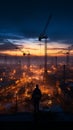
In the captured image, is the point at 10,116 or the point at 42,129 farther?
the point at 10,116

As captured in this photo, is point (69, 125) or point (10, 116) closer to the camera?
point (69, 125)

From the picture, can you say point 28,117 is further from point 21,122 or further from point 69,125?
point 69,125

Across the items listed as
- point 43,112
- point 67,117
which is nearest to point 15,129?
point 43,112

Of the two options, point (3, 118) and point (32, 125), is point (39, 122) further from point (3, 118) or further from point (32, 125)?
point (3, 118)

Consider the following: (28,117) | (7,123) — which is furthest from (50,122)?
(7,123)

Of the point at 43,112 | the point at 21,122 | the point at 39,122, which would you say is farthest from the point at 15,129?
the point at 43,112

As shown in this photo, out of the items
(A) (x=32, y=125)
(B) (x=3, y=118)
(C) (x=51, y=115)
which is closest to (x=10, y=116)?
(B) (x=3, y=118)

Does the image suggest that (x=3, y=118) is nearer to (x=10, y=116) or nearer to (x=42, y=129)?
(x=10, y=116)

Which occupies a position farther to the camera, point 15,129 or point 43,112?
point 43,112
